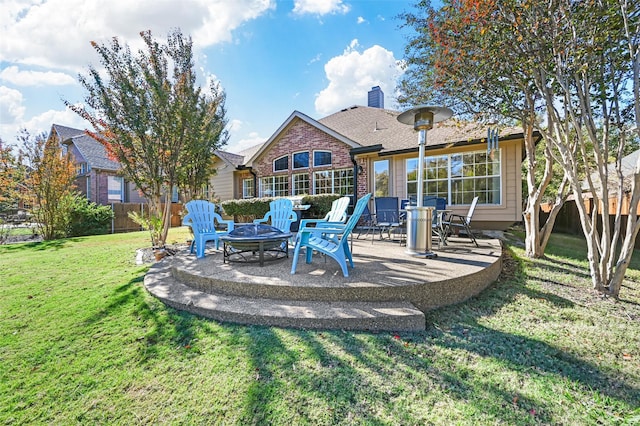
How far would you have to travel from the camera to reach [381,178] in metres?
10.4

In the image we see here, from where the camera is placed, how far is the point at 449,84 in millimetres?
5582

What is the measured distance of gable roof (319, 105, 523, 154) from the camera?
8.20 meters

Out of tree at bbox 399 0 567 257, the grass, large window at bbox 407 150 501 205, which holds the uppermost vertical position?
tree at bbox 399 0 567 257

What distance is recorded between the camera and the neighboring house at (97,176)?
18.0 metres

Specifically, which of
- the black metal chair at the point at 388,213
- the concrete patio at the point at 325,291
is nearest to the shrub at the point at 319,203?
the black metal chair at the point at 388,213

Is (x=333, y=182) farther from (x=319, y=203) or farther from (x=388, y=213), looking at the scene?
(x=388, y=213)

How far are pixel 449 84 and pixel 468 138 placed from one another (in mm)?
3493

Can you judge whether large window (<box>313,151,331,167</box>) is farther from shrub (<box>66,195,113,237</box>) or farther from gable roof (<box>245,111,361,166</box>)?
shrub (<box>66,195,113,237</box>)

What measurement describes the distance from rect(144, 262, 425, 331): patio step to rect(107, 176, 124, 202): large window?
19.3m

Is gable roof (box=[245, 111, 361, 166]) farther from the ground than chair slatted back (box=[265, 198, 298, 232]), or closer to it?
farther from the ground

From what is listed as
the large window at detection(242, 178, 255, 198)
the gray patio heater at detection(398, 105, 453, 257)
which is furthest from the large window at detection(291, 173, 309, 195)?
the gray patio heater at detection(398, 105, 453, 257)

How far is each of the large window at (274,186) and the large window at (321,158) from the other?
1.68 meters

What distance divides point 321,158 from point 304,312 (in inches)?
372

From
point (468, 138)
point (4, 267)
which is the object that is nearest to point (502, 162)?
point (468, 138)
